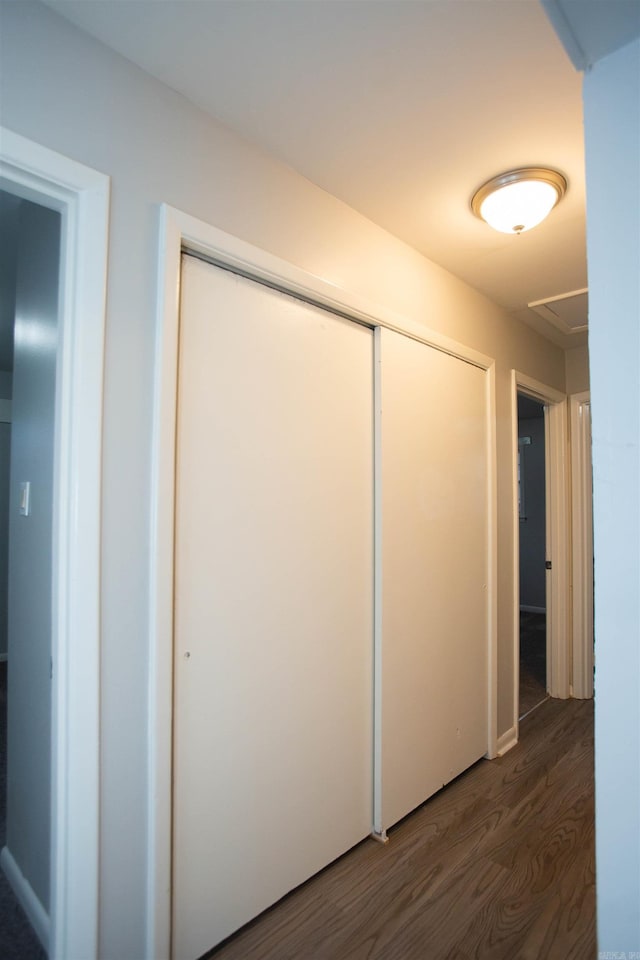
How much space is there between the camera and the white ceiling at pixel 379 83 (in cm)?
110

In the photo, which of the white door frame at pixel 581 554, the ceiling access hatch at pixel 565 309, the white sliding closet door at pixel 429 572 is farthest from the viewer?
the white door frame at pixel 581 554

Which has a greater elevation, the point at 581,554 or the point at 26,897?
the point at 581,554

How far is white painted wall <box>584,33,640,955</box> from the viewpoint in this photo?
66 cm

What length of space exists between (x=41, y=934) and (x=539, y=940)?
1.53 metres

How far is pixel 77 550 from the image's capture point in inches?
43.3

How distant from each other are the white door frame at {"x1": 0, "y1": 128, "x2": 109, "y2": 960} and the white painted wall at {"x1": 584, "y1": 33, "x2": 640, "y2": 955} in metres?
1.05

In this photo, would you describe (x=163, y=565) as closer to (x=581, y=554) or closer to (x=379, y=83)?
(x=379, y=83)

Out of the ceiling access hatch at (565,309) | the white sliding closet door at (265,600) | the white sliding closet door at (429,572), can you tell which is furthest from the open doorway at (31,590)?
the ceiling access hatch at (565,309)

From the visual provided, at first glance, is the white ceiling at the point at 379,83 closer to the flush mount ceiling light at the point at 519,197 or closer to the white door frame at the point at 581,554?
the flush mount ceiling light at the point at 519,197

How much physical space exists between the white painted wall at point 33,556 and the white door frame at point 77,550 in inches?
11.6

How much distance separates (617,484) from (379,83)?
1276mm

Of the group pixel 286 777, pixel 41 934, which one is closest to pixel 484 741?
pixel 286 777

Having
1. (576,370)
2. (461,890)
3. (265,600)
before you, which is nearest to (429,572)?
(265,600)

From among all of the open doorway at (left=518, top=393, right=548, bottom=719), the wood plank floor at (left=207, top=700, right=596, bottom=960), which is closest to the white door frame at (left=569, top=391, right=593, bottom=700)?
the wood plank floor at (left=207, top=700, right=596, bottom=960)
